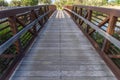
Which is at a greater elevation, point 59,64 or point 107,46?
point 107,46

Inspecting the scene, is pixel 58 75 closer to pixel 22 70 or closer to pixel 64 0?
pixel 22 70

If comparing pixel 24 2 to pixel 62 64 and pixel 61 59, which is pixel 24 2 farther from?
pixel 62 64

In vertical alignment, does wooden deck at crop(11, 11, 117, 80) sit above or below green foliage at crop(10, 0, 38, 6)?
above

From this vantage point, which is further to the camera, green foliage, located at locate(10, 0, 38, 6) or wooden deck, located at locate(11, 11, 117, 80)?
green foliage, located at locate(10, 0, 38, 6)

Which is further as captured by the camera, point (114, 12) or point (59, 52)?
point (59, 52)

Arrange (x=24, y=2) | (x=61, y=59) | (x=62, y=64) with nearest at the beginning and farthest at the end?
(x=62, y=64) < (x=61, y=59) < (x=24, y=2)

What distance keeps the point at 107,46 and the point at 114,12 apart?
36.5 inches

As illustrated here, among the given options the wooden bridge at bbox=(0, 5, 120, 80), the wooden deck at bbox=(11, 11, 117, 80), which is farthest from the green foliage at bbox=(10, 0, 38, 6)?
the wooden bridge at bbox=(0, 5, 120, 80)

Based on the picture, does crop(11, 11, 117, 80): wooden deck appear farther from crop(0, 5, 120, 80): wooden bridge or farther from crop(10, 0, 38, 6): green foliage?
crop(10, 0, 38, 6): green foliage

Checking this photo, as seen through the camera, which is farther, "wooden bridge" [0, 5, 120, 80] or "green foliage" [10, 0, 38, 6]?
"green foliage" [10, 0, 38, 6]

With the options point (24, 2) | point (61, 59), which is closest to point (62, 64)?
point (61, 59)

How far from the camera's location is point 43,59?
4727mm

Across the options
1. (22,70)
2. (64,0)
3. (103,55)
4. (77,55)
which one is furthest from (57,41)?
(64,0)

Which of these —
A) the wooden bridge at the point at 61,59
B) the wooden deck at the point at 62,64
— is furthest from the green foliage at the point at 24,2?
the wooden bridge at the point at 61,59
